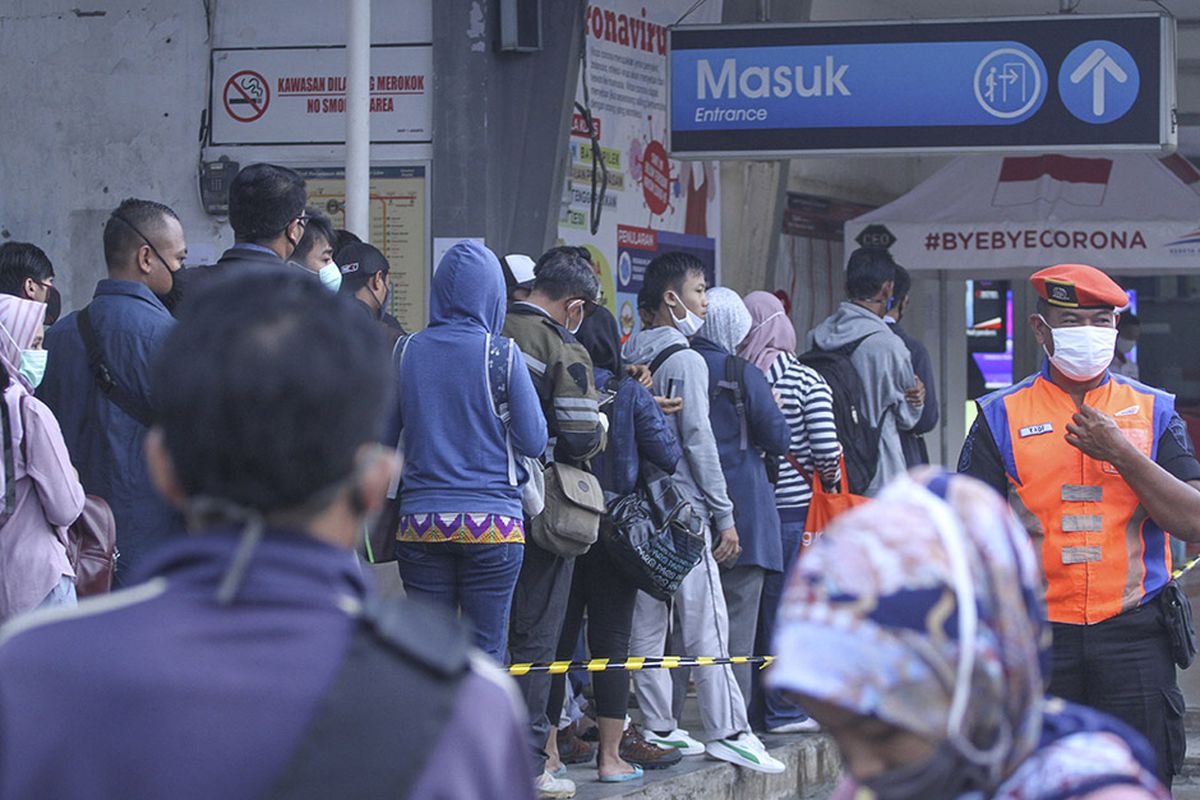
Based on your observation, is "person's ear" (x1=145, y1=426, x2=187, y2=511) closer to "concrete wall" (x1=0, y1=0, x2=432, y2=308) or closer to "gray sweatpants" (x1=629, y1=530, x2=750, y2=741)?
"gray sweatpants" (x1=629, y1=530, x2=750, y2=741)

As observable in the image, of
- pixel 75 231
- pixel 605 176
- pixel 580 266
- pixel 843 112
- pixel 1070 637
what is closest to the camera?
pixel 1070 637

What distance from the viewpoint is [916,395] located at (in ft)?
26.8

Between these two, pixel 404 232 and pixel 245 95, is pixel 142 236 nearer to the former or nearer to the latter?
pixel 404 232

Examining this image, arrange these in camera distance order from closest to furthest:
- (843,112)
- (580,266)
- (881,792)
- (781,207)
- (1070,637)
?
1. (881,792)
2. (1070,637)
3. (580,266)
4. (843,112)
5. (781,207)

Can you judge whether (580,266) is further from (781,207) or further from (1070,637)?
(781,207)

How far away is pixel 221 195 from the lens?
29.1 feet

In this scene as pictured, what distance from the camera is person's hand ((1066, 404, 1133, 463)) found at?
15.2 ft

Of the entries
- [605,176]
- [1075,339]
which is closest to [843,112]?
[605,176]

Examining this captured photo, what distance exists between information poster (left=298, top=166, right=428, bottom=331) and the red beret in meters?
4.15

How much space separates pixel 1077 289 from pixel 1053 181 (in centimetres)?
787

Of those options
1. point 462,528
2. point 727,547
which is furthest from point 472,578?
point 727,547

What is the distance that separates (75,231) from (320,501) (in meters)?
7.74

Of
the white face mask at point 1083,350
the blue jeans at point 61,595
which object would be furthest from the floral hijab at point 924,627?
the blue jeans at point 61,595

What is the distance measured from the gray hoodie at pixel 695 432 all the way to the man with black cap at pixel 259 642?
203 inches
